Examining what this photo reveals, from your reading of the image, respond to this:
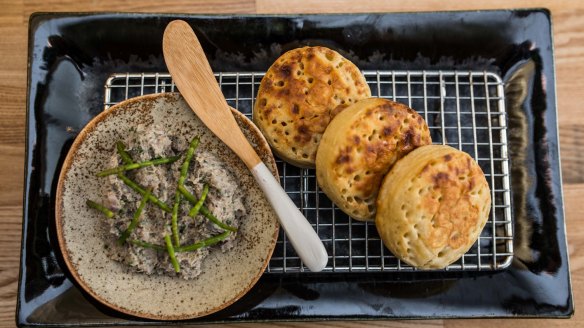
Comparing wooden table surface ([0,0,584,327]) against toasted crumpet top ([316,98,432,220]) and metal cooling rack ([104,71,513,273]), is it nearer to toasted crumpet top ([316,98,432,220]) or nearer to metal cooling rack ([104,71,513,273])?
metal cooling rack ([104,71,513,273])

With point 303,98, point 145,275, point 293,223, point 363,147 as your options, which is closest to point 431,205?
point 363,147

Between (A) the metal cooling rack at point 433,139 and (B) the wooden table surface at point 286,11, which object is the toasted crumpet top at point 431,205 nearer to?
(A) the metal cooling rack at point 433,139

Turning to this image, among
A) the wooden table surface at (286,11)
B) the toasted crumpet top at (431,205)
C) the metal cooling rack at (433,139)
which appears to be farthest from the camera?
the wooden table surface at (286,11)

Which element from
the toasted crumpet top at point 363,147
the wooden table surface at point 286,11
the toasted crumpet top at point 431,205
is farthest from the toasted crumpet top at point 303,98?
the wooden table surface at point 286,11

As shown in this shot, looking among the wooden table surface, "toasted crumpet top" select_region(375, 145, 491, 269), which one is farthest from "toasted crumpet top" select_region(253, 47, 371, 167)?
the wooden table surface

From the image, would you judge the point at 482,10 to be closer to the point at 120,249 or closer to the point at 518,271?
the point at 518,271

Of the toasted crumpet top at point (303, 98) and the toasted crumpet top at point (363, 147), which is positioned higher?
the toasted crumpet top at point (303, 98)
